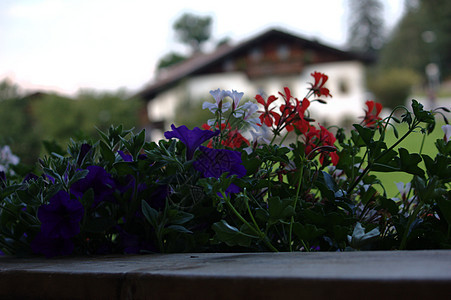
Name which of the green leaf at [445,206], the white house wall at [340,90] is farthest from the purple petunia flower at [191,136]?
the white house wall at [340,90]

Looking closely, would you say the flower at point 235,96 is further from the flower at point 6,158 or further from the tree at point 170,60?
the tree at point 170,60

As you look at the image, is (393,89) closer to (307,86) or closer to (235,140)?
(307,86)

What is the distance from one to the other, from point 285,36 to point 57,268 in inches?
1023

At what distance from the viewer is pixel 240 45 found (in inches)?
1002

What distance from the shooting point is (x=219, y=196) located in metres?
0.91

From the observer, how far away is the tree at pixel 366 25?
58.3 meters

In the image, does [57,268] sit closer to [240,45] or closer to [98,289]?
[98,289]

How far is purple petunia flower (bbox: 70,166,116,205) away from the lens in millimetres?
1005

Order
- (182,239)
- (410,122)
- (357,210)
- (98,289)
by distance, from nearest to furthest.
→ (98,289) → (410,122) → (182,239) → (357,210)

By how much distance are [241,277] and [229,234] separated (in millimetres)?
257

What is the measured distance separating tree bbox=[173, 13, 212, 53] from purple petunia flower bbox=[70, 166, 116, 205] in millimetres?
48787

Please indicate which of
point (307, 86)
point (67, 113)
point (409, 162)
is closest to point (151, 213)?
point (409, 162)

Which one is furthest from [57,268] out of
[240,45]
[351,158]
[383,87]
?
[383,87]

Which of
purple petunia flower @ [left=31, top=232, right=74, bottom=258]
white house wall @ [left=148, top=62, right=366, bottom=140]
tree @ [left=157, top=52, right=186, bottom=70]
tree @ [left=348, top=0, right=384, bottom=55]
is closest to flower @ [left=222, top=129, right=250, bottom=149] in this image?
purple petunia flower @ [left=31, top=232, right=74, bottom=258]
